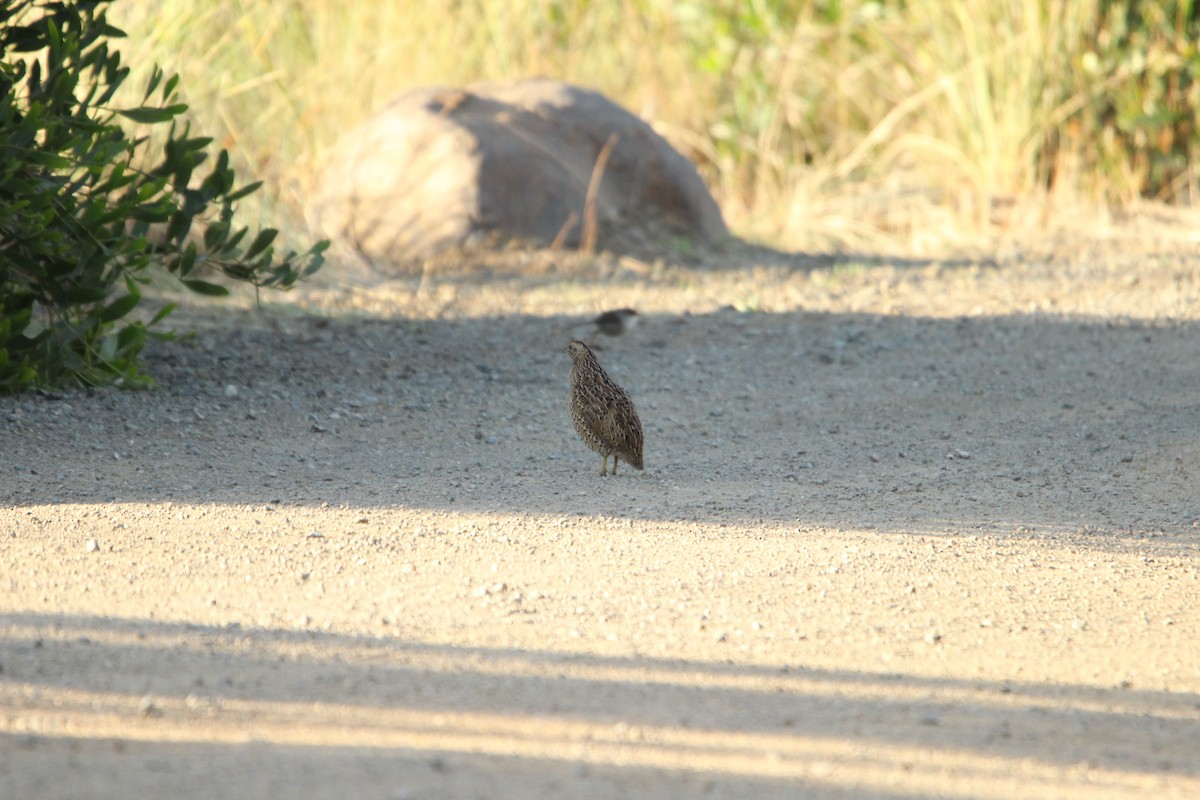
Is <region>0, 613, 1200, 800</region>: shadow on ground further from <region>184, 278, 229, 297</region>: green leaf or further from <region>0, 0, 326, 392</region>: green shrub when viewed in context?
<region>184, 278, 229, 297</region>: green leaf

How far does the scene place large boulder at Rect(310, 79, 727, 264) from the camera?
33.2ft

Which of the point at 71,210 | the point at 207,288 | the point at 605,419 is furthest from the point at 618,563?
the point at 71,210

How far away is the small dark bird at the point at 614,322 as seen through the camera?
7.97 metres

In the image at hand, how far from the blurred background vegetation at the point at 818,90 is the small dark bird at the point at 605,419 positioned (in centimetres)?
459

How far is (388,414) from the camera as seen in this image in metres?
6.61

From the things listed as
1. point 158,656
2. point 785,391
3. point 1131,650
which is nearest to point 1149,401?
point 785,391

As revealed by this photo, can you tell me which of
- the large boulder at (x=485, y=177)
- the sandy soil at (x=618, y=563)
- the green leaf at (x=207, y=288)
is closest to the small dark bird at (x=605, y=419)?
the sandy soil at (x=618, y=563)

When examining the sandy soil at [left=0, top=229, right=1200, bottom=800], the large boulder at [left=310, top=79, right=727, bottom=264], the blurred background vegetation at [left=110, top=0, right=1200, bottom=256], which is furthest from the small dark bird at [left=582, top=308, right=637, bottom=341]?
the blurred background vegetation at [left=110, top=0, right=1200, bottom=256]

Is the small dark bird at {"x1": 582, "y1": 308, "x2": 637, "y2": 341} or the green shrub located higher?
the green shrub

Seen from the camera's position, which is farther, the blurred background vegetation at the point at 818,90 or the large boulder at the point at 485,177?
the blurred background vegetation at the point at 818,90

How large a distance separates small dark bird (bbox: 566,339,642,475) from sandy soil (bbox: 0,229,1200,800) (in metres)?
0.20

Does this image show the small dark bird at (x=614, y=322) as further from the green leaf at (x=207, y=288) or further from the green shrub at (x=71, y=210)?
the green leaf at (x=207, y=288)

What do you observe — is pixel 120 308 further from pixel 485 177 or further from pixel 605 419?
pixel 485 177

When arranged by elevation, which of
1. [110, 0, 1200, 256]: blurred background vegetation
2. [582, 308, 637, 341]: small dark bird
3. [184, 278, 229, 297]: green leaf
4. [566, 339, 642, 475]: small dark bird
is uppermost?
[110, 0, 1200, 256]: blurred background vegetation
